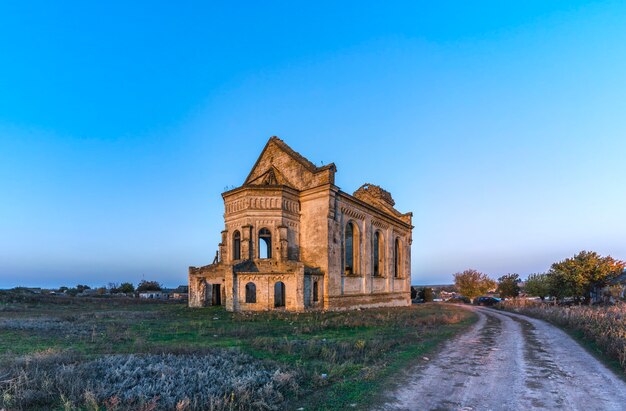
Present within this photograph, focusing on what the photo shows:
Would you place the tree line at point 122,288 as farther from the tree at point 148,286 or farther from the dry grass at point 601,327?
the dry grass at point 601,327

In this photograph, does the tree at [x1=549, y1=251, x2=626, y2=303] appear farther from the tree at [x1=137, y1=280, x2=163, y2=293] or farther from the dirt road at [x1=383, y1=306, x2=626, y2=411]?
the tree at [x1=137, y1=280, x2=163, y2=293]

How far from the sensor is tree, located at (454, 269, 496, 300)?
53125mm

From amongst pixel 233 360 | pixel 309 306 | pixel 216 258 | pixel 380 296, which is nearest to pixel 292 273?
pixel 309 306

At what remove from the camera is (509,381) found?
8016 mm

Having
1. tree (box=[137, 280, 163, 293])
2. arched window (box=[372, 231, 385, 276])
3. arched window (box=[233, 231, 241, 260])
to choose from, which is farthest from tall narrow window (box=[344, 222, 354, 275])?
tree (box=[137, 280, 163, 293])

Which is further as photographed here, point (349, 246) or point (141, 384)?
point (349, 246)

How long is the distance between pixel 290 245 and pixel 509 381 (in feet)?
71.0

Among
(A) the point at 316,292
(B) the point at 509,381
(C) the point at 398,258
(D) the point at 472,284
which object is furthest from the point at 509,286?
(B) the point at 509,381

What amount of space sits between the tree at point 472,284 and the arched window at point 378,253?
77.0ft

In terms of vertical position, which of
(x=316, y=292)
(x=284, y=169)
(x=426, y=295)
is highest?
(x=284, y=169)

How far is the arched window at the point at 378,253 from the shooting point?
3762cm

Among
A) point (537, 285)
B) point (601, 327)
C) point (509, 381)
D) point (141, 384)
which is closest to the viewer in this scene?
point (141, 384)

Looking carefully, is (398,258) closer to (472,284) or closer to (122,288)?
(472,284)

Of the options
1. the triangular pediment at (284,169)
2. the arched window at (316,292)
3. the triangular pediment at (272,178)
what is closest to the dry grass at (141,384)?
the arched window at (316,292)
